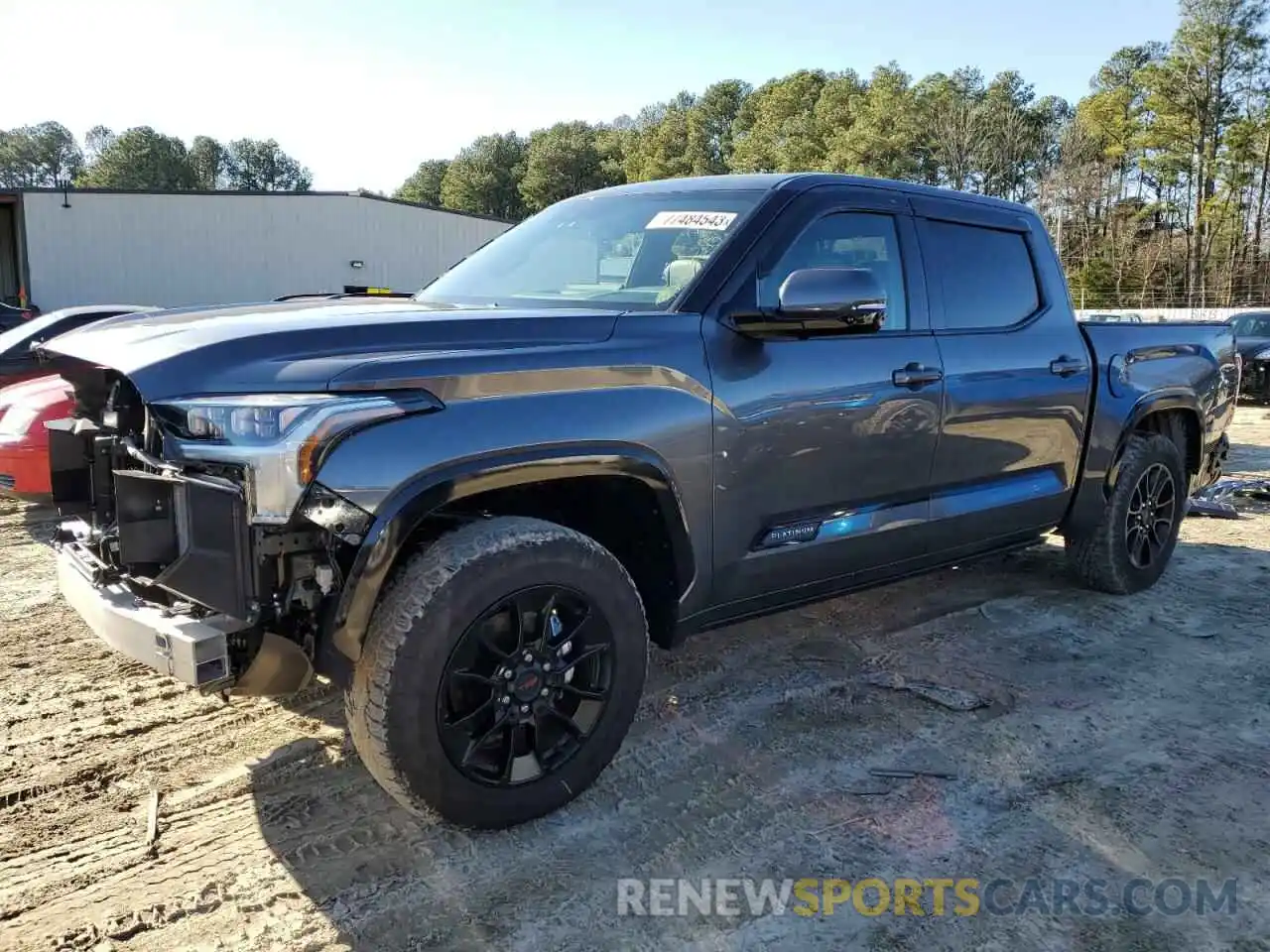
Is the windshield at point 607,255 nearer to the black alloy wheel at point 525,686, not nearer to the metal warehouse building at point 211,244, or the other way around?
the black alloy wheel at point 525,686

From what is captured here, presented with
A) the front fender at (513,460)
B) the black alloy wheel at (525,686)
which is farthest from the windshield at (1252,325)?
the black alloy wheel at (525,686)

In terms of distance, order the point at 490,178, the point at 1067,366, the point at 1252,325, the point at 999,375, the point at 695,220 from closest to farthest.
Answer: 1. the point at 695,220
2. the point at 999,375
3. the point at 1067,366
4. the point at 1252,325
5. the point at 490,178

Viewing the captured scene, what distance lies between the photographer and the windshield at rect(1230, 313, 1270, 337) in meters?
16.1

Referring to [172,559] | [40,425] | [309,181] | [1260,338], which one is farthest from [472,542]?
[309,181]

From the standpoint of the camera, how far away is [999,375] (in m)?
4.03

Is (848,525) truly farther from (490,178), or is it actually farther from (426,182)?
(426,182)

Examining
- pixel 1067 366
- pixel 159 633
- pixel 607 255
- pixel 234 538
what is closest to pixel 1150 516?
pixel 1067 366

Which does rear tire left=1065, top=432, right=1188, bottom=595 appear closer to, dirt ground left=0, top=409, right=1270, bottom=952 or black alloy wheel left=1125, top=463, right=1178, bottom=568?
black alloy wheel left=1125, top=463, right=1178, bottom=568

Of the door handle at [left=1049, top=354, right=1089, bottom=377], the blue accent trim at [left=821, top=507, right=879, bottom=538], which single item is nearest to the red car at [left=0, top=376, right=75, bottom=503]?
the blue accent trim at [left=821, top=507, right=879, bottom=538]

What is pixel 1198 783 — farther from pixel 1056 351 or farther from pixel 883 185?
pixel 883 185

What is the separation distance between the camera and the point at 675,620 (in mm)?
3119

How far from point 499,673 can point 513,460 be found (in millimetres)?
594

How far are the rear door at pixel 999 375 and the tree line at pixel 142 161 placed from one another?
120 m

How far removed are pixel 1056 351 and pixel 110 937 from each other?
4112 mm
